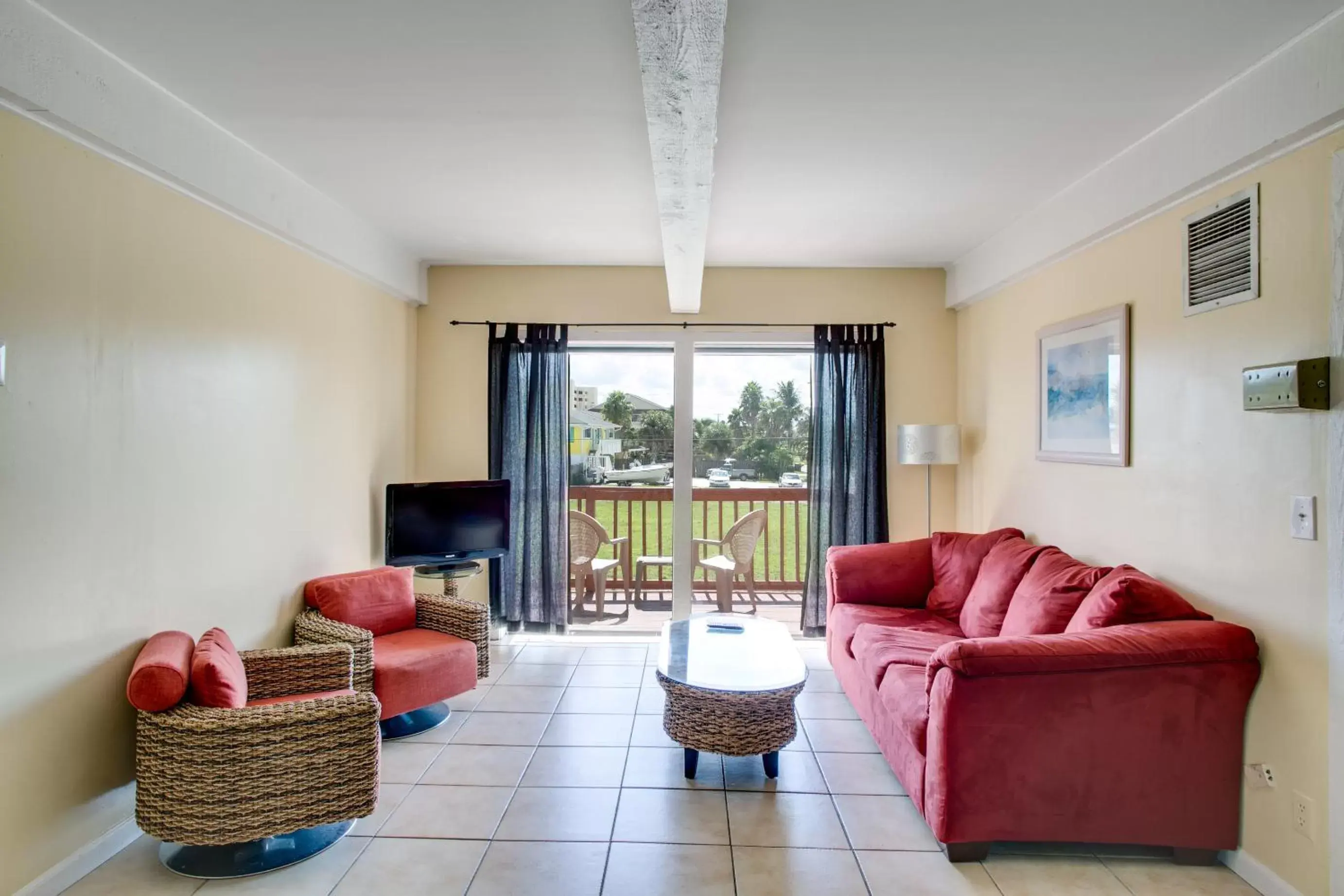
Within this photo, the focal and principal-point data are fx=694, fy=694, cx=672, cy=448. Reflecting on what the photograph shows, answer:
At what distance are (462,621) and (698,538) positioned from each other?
2.03 m

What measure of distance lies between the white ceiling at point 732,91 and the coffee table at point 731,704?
219cm

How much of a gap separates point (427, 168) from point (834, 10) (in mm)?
1964

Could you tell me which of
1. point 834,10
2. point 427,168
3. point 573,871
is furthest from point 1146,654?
point 427,168

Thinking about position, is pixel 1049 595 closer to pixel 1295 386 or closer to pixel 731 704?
pixel 1295 386

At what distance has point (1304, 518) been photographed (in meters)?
2.11

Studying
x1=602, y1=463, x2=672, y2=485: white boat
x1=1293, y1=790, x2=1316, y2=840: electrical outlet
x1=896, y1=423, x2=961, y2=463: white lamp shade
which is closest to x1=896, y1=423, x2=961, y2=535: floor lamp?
x1=896, y1=423, x2=961, y2=463: white lamp shade

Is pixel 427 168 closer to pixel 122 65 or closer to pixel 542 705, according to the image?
pixel 122 65

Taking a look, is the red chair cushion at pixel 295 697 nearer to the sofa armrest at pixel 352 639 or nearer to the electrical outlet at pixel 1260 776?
the sofa armrest at pixel 352 639

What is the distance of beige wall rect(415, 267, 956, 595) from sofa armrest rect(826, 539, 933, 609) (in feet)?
2.33

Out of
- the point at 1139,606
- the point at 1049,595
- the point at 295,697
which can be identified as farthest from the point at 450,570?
the point at 1139,606

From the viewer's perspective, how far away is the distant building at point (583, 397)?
4.95 m

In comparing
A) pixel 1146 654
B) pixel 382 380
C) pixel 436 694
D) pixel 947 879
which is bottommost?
pixel 947 879

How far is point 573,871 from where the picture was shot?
2.29 metres

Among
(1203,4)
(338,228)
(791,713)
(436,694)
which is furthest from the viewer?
(338,228)
